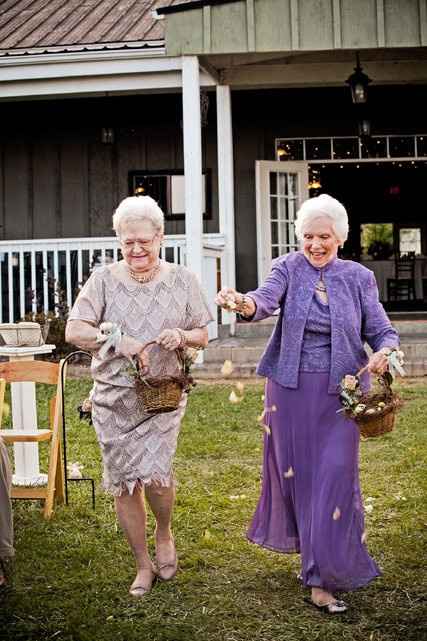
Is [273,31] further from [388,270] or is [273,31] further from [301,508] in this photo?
[388,270]

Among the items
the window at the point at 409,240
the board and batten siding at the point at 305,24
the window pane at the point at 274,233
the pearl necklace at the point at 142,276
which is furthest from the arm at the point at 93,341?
the window at the point at 409,240

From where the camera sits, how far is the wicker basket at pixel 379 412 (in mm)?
3996

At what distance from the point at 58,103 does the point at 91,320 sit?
1023 centimetres

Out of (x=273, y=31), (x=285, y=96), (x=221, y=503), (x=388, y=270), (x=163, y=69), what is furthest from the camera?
(x=388, y=270)

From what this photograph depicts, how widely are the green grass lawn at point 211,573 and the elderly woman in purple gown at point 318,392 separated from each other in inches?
8.3

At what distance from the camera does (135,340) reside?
415 cm

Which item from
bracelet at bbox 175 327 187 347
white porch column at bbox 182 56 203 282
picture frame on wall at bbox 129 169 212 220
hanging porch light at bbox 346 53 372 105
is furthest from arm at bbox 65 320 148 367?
picture frame on wall at bbox 129 169 212 220

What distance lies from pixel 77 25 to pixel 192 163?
10.5 feet

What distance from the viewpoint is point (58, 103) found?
45.3 ft

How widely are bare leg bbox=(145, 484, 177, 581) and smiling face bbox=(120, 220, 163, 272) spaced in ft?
3.35

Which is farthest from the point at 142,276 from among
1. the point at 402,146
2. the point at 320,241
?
the point at 402,146

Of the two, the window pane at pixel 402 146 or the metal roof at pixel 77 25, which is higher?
the metal roof at pixel 77 25

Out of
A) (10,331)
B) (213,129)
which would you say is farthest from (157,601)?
(213,129)

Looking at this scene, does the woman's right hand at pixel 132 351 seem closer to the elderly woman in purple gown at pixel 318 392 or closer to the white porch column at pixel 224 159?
the elderly woman in purple gown at pixel 318 392
